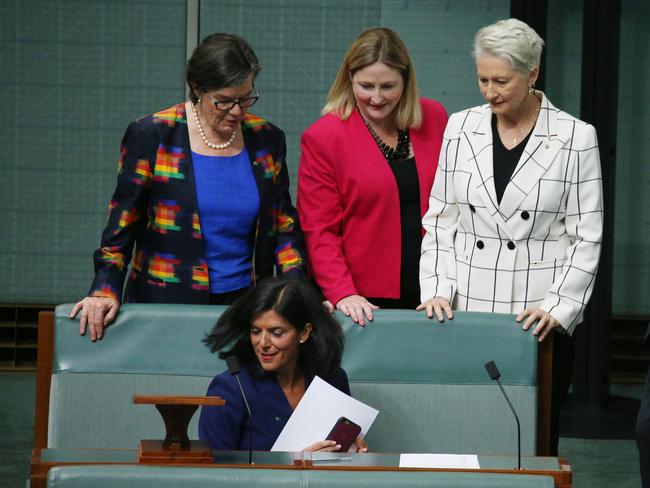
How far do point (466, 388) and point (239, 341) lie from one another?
622 millimetres

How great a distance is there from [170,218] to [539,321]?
3.13 ft

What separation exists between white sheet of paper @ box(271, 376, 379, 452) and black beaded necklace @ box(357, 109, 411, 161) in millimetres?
725

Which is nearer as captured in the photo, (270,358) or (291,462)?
(291,462)

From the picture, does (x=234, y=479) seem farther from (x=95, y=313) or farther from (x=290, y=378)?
(x=95, y=313)

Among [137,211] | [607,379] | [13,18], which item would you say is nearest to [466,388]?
[137,211]

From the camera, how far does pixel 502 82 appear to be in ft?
9.48

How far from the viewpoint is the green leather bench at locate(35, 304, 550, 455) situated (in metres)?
3.05

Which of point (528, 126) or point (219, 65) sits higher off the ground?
point (219, 65)

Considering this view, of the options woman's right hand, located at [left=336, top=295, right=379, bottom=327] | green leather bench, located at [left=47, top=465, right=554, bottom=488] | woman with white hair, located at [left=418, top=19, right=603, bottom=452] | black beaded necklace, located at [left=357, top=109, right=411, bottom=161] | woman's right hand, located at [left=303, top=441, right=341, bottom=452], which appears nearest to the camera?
green leather bench, located at [left=47, top=465, right=554, bottom=488]

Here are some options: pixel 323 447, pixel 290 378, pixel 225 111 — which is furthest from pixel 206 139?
pixel 323 447

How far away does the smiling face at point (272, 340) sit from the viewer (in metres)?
2.80

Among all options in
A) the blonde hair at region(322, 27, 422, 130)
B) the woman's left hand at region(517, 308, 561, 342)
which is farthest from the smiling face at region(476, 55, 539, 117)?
the woman's left hand at region(517, 308, 561, 342)

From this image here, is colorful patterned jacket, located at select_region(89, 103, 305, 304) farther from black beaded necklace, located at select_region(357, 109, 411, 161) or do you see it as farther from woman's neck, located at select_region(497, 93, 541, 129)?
woman's neck, located at select_region(497, 93, 541, 129)

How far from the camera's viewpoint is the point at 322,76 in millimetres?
5461
